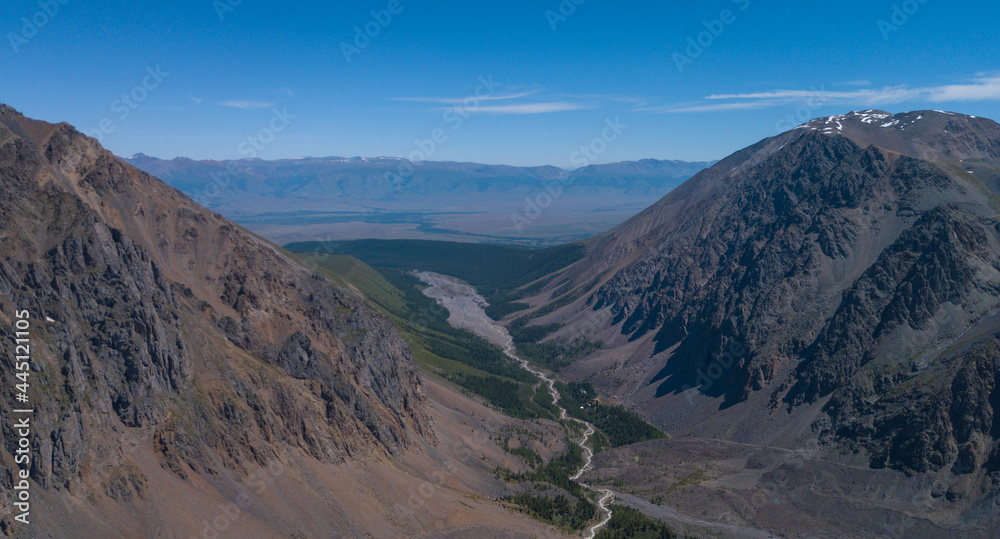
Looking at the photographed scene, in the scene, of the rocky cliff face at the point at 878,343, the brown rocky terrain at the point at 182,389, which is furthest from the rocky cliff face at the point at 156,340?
the rocky cliff face at the point at 878,343

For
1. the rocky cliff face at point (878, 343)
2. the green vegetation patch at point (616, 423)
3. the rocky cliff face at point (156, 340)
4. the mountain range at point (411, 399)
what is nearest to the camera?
the rocky cliff face at point (156, 340)

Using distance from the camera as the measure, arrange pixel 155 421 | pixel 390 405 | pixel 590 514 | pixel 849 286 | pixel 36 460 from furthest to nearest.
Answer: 1. pixel 849 286
2. pixel 390 405
3. pixel 590 514
4. pixel 155 421
5. pixel 36 460

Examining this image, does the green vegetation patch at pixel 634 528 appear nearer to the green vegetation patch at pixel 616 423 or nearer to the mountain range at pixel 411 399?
the mountain range at pixel 411 399

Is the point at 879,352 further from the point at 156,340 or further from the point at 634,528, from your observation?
the point at 156,340

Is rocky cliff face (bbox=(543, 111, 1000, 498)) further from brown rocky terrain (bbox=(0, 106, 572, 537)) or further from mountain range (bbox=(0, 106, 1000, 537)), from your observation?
brown rocky terrain (bbox=(0, 106, 572, 537))

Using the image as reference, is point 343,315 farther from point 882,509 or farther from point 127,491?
point 882,509

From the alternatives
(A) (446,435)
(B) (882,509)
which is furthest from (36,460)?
(B) (882,509)

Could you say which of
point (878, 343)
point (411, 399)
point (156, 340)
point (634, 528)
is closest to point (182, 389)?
point (156, 340)

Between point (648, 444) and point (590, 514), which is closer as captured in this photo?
point (590, 514)
